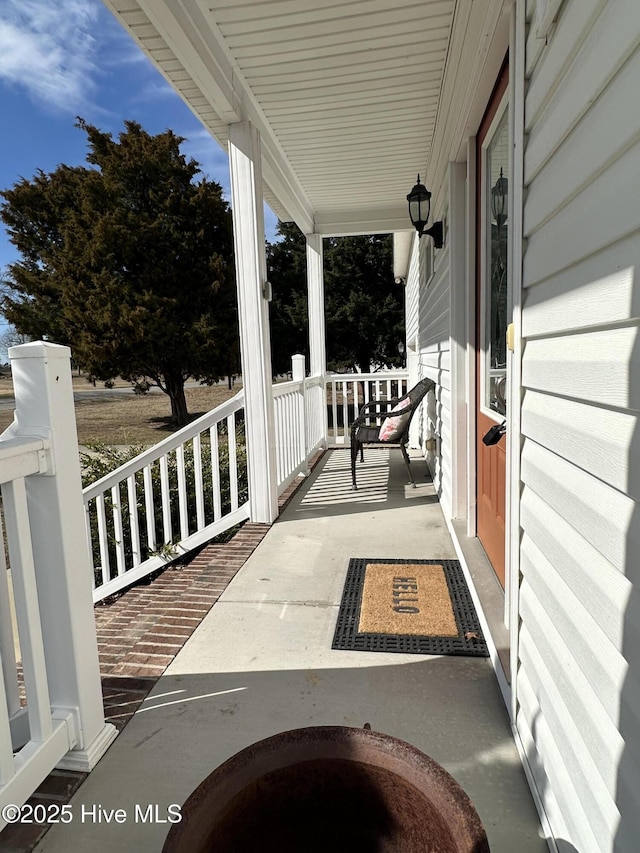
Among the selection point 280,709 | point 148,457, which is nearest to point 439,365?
point 148,457

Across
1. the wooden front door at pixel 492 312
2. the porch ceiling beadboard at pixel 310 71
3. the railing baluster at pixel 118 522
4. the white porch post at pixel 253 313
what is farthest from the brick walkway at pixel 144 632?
the porch ceiling beadboard at pixel 310 71

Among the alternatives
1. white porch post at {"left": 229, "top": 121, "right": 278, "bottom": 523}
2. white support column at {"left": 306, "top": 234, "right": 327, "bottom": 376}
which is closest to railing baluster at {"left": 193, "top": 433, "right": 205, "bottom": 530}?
white porch post at {"left": 229, "top": 121, "right": 278, "bottom": 523}

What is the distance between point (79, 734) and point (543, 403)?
1.60 meters

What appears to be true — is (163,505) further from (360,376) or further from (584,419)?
(360,376)

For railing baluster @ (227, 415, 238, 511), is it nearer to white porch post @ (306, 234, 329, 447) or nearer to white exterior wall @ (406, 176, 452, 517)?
white exterior wall @ (406, 176, 452, 517)

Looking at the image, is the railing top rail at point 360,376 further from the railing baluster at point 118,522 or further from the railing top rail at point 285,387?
the railing baluster at point 118,522

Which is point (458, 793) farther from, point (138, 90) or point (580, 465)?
point (138, 90)

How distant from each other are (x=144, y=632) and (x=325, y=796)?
156cm

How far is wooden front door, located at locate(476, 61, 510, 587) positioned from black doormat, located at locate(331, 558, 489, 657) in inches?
8.7

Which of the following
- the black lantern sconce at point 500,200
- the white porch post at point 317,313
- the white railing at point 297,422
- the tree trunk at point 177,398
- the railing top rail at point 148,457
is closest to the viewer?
the black lantern sconce at point 500,200

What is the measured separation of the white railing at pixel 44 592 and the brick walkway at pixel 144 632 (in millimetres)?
84

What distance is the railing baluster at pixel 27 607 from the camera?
51.7 inches

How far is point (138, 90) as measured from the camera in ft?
43.1

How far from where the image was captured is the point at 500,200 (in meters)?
2.30
